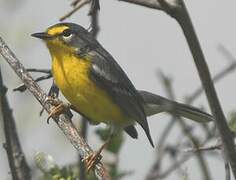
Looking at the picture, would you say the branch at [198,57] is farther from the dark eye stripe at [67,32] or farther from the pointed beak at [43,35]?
the dark eye stripe at [67,32]

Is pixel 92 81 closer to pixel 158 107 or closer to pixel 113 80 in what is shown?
pixel 113 80

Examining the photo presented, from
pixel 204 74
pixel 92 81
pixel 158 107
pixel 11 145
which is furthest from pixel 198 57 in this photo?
pixel 158 107

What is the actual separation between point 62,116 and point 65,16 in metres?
1.06

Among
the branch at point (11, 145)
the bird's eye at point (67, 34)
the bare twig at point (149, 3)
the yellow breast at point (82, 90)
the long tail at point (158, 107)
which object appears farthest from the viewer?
the long tail at point (158, 107)

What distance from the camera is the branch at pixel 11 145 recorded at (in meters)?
2.96

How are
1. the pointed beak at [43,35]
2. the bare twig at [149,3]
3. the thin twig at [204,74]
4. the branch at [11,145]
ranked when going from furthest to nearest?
the pointed beak at [43,35] < the branch at [11,145] < the bare twig at [149,3] < the thin twig at [204,74]

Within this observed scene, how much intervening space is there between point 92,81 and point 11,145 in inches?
83.8

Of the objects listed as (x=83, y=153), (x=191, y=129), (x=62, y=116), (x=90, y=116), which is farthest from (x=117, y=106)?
(x=83, y=153)

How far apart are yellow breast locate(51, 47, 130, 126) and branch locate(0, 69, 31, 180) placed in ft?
4.34

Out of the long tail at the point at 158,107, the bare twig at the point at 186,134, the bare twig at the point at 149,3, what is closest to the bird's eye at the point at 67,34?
the long tail at the point at 158,107

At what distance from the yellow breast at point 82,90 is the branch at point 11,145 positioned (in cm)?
132

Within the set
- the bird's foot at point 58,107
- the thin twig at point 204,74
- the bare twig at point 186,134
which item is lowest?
the bare twig at point 186,134

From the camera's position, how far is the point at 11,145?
3.08 m

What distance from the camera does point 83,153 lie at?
2.82 meters
